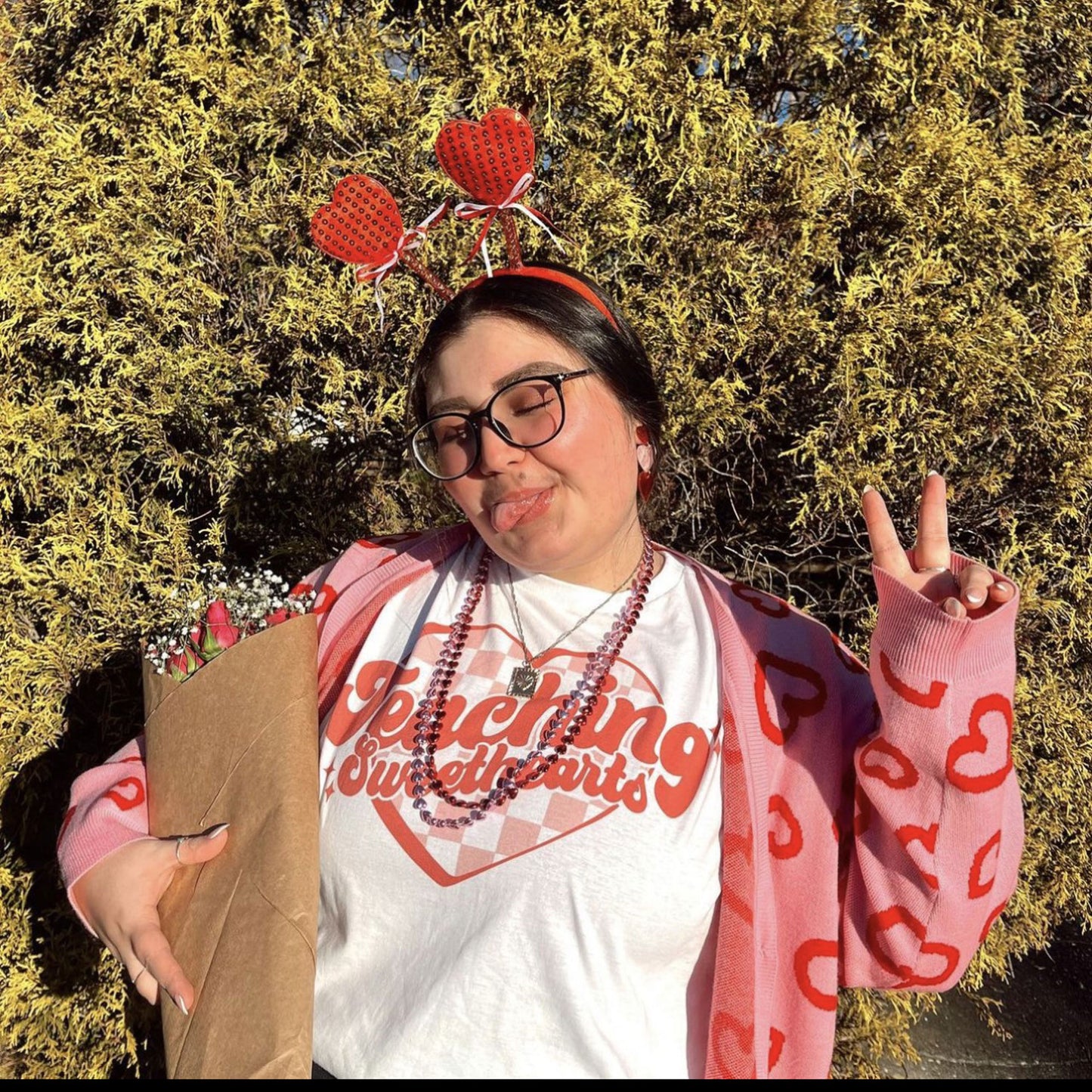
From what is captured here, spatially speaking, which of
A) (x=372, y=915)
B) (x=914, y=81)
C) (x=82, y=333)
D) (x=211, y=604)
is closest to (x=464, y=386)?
(x=211, y=604)

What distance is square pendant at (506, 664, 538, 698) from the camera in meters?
1.65

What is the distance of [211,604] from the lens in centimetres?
182

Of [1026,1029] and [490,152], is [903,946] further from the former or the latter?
[1026,1029]

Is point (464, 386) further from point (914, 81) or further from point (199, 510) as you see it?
point (914, 81)

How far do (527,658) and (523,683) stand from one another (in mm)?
57

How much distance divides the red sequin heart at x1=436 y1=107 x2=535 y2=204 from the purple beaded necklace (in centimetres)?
84

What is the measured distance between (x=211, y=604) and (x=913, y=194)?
210cm

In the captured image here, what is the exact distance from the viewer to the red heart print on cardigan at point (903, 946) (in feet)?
4.49

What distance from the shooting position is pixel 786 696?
1.55 m

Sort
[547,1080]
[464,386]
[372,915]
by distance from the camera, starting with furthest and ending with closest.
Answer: [464,386], [372,915], [547,1080]

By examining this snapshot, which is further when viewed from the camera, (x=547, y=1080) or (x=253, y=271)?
(x=253, y=271)

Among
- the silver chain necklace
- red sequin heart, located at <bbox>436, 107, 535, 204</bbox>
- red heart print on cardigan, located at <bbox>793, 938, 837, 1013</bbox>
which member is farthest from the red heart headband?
red heart print on cardigan, located at <bbox>793, 938, 837, 1013</bbox>

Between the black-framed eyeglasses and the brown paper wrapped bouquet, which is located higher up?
the black-framed eyeglasses

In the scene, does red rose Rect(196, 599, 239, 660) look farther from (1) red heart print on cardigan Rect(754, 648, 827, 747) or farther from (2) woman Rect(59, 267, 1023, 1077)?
(1) red heart print on cardigan Rect(754, 648, 827, 747)
